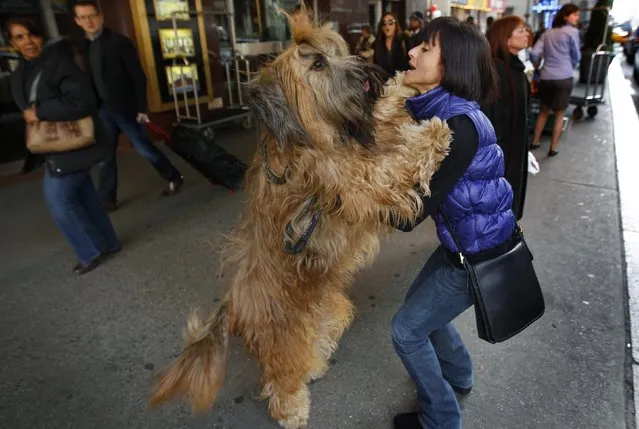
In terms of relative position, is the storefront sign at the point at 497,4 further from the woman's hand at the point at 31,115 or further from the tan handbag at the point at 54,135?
the woman's hand at the point at 31,115

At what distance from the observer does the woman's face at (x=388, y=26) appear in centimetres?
755

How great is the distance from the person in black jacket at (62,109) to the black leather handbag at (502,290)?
3.11 meters

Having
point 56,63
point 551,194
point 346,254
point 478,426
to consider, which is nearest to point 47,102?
point 56,63

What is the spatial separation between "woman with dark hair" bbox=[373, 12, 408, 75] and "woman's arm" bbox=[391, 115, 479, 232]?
610 centimetres

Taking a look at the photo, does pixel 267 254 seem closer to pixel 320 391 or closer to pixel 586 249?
pixel 320 391

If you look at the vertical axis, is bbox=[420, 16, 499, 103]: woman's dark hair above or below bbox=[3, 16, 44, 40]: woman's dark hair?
below

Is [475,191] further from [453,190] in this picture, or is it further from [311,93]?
[311,93]

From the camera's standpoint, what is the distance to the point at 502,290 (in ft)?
6.20

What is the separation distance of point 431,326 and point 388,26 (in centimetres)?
666

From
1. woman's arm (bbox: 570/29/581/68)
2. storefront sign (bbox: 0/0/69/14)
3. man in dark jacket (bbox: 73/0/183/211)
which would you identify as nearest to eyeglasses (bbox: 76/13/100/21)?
man in dark jacket (bbox: 73/0/183/211)

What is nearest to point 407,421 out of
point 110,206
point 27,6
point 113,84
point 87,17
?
point 110,206

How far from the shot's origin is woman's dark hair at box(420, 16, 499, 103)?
5.95 feet

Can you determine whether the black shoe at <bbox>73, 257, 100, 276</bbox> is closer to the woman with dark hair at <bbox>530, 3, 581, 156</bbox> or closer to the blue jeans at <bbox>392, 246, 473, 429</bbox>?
the blue jeans at <bbox>392, 246, 473, 429</bbox>

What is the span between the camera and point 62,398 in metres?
2.63
